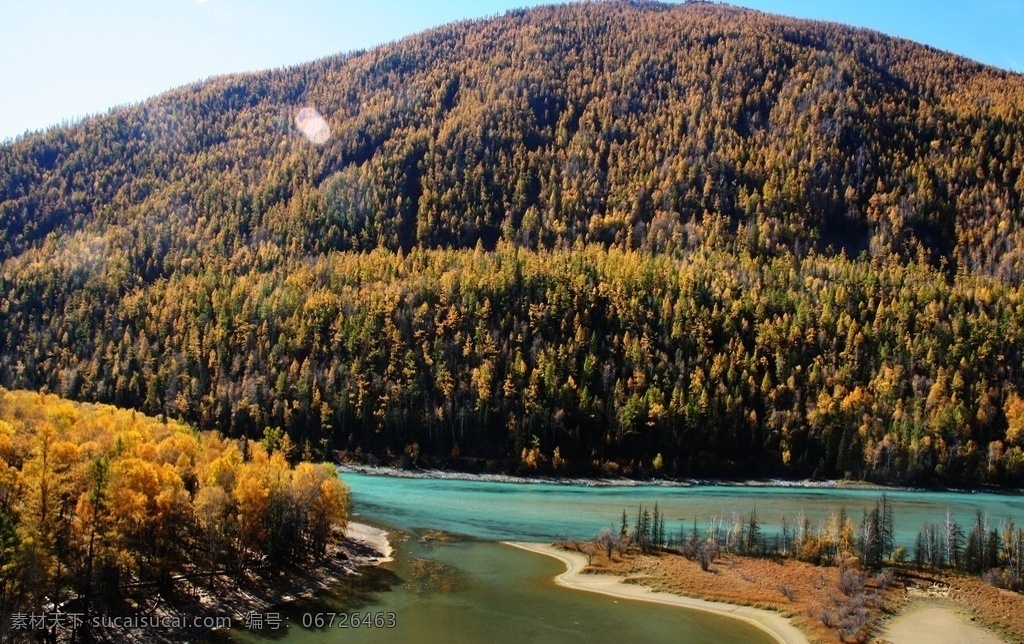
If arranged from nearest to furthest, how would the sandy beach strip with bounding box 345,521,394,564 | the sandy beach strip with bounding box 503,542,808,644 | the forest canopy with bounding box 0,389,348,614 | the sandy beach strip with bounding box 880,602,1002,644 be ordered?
the forest canopy with bounding box 0,389,348,614
the sandy beach strip with bounding box 880,602,1002,644
the sandy beach strip with bounding box 503,542,808,644
the sandy beach strip with bounding box 345,521,394,564

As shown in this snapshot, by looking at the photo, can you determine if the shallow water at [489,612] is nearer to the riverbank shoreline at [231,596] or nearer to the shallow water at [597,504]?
the riverbank shoreline at [231,596]

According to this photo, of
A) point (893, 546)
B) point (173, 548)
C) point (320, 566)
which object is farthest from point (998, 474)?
point (173, 548)

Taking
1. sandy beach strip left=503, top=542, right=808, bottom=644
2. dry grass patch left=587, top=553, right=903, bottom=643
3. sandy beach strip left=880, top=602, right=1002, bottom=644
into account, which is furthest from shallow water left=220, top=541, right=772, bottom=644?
sandy beach strip left=880, top=602, right=1002, bottom=644

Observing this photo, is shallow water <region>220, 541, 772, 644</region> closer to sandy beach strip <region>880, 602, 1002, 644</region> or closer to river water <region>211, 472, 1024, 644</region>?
river water <region>211, 472, 1024, 644</region>

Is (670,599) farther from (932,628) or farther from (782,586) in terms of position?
(932,628)

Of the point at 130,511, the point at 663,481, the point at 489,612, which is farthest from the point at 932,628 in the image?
the point at 663,481
